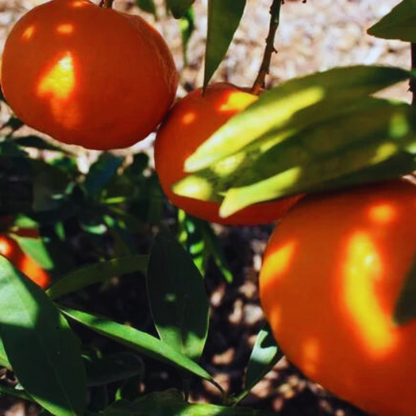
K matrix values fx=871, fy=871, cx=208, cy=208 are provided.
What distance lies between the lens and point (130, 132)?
0.96 metres

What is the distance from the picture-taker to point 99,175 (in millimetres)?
1735

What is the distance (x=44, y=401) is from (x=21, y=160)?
97cm

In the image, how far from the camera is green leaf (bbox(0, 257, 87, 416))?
85 centimetres

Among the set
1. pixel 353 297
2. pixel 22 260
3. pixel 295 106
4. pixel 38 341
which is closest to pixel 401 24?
pixel 295 106

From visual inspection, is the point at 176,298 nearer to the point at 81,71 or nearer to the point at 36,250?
the point at 81,71

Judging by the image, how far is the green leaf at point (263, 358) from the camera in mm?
956

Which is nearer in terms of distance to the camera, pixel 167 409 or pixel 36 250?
pixel 167 409

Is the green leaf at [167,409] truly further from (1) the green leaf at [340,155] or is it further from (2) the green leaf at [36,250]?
(2) the green leaf at [36,250]

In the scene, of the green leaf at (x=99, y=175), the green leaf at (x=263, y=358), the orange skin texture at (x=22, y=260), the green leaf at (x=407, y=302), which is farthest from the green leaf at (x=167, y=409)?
the green leaf at (x=99, y=175)

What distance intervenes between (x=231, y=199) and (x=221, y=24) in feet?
0.81

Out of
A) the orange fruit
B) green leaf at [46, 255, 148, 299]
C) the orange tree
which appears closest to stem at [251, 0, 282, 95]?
the orange tree

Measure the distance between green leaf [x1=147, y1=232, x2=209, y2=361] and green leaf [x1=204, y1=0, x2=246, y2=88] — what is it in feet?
0.78

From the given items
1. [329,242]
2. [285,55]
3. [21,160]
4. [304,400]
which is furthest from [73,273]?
[285,55]

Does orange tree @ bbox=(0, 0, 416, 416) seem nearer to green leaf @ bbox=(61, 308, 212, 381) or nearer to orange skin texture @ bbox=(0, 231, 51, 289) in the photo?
green leaf @ bbox=(61, 308, 212, 381)
